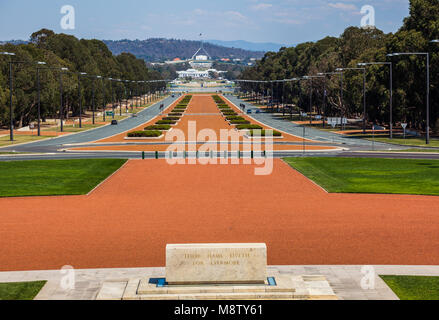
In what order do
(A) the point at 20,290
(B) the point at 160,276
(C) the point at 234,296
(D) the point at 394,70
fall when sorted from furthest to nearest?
(D) the point at 394,70 → (B) the point at 160,276 → (A) the point at 20,290 → (C) the point at 234,296

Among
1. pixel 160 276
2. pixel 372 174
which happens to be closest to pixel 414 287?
pixel 160 276

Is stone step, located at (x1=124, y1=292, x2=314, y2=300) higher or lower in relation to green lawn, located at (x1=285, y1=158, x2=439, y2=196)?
lower

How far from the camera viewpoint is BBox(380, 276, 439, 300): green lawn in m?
17.9

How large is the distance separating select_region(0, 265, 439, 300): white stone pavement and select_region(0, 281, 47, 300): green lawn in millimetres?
252

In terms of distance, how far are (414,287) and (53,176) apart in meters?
33.9

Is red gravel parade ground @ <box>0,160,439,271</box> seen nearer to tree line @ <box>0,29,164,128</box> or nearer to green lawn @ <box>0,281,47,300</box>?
green lawn @ <box>0,281,47,300</box>

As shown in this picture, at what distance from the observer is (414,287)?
18.9 meters

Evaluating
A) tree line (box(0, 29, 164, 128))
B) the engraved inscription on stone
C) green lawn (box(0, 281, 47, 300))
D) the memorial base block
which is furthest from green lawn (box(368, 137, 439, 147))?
green lawn (box(0, 281, 47, 300))

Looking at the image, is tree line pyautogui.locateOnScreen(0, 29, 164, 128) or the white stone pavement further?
tree line pyautogui.locateOnScreen(0, 29, 164, 128)

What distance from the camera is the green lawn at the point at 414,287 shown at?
58.7 feet

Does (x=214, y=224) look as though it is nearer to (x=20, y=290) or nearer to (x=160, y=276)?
(x=160, y=276)
